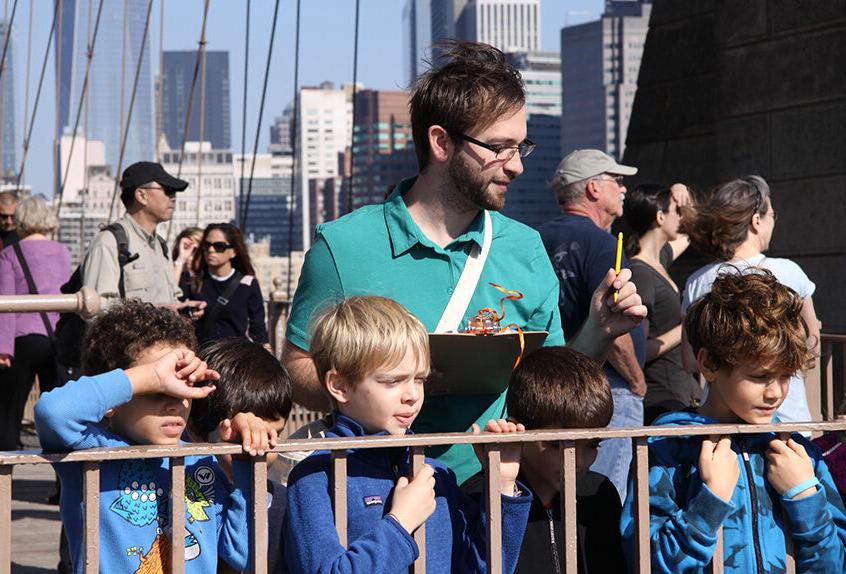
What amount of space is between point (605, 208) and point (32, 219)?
3655 mm

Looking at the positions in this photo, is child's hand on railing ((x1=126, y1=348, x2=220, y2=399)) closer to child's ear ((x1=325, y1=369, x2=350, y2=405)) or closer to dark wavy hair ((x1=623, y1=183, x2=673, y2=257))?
child's ear ((x1=325, y1=369, x2=350, y2=405))

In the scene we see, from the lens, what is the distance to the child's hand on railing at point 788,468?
117 inches

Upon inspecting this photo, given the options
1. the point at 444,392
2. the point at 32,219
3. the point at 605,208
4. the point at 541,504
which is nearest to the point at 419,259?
the point at 444,392

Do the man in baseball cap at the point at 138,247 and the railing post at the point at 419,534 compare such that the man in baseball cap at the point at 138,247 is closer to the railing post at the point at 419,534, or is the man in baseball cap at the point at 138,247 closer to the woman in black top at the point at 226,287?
the woman in black top at the point at 226,287

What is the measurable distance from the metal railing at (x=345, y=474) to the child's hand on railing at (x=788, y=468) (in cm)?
5

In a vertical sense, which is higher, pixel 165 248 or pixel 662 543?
pixel 165 248

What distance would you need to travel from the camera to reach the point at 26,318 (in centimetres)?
792

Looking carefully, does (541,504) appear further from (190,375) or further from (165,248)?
(165,248)

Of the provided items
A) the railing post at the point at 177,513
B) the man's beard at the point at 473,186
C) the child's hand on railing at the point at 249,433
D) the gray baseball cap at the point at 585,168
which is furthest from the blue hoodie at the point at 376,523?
the gray baseball cap at the point at 585,168

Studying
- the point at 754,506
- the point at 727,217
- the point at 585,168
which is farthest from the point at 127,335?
the point at 585,168

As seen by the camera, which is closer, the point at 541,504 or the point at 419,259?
the point at 541,504

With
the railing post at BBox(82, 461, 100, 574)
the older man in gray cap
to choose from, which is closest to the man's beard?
the railing post at BBox(82, 461, 100, 574)

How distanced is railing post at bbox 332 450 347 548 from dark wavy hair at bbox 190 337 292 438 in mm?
458

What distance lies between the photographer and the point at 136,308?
3150mm
